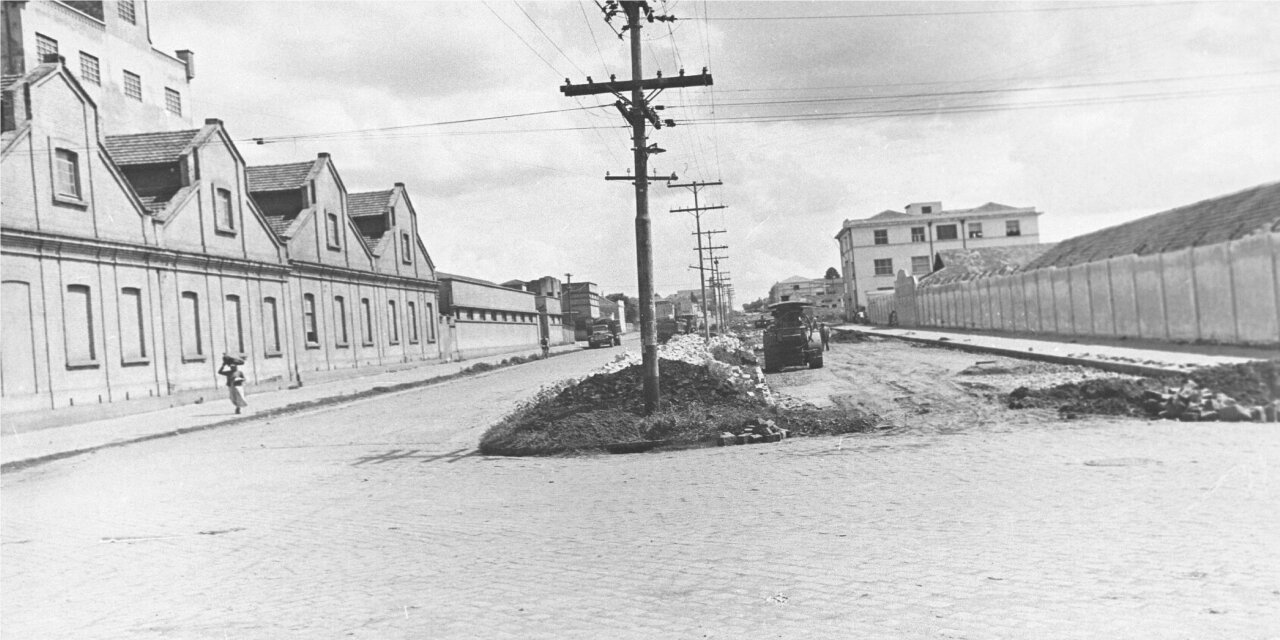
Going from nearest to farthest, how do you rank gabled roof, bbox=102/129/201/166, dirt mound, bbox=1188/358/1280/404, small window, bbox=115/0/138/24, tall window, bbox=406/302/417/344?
1. dirt mound, bbox=1188/358/1280/404
2. gabled roof, bbox=102/129/201/166
3. small window, bbox=115/0/138/24
4. tall window, bbox=406/302/417/344

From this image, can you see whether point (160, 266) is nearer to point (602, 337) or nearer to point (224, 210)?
point (224, 210)

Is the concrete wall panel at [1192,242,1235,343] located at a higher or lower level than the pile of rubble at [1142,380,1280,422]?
higher

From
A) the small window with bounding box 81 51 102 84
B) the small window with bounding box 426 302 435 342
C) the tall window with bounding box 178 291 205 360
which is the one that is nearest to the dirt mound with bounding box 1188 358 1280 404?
the tall window with bounding box 178 291 205 360

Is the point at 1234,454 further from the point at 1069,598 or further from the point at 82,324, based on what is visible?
the point at 82,324

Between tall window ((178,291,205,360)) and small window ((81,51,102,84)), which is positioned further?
small window ((81,51,102,84))

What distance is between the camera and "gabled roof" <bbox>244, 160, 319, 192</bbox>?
118ft

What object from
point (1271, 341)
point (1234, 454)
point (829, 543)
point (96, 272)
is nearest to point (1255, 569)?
point (829, 543)

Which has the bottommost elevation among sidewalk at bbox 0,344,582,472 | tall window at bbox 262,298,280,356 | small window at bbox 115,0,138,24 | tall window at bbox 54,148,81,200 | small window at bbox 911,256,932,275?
sidewalk at bbox 0,344,582,472

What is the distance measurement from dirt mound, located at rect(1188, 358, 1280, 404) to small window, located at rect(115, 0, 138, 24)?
3907 centimetres

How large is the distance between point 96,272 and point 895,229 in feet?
245

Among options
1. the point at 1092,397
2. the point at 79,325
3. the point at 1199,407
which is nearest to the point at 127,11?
the point at 79,325

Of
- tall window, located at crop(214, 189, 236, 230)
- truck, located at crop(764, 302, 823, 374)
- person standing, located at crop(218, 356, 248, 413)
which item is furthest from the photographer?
tall window, located at crop(214, 189, 236, 230)

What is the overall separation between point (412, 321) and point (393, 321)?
2.76 m

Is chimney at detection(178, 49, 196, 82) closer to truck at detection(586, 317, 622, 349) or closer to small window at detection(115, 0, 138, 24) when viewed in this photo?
small window at detection(115, 0, 138, 24)
